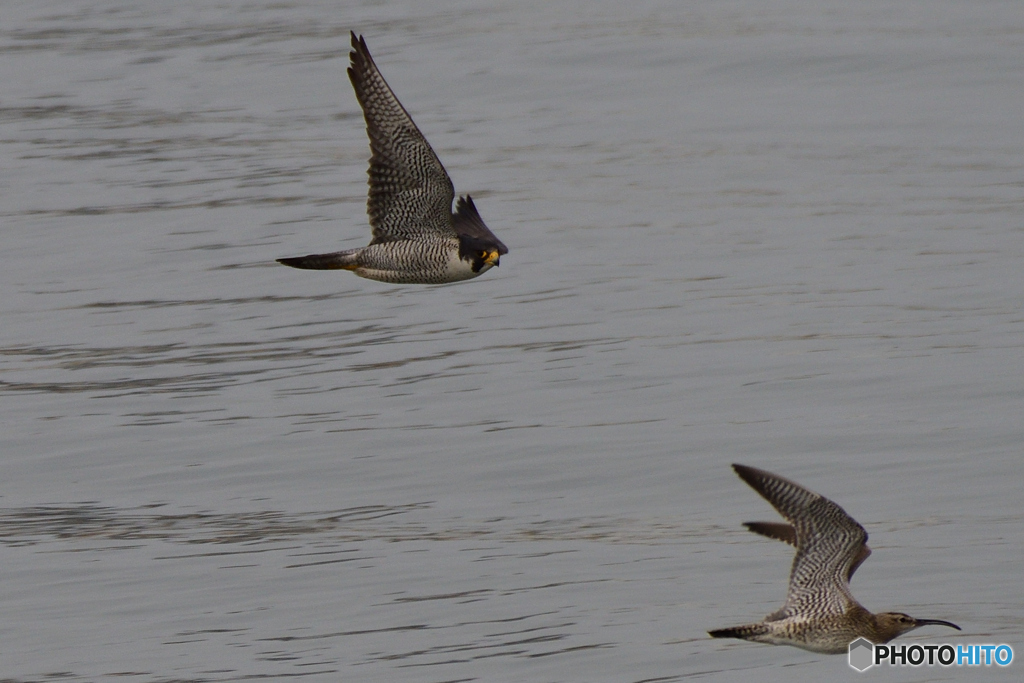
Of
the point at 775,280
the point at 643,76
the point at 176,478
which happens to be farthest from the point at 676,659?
the point at 643,76

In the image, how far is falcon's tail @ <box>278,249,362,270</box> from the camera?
11.5 metres

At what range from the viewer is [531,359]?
18.8 m

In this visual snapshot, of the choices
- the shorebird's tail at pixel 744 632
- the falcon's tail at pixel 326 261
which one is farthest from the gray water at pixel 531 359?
the falcon's tail at pixel 326 261

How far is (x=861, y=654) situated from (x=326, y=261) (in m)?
4.09

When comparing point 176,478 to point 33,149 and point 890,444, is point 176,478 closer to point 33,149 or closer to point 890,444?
point 890,444

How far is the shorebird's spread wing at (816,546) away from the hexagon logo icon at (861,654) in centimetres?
45

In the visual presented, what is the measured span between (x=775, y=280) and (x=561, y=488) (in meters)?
6.28

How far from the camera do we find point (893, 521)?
14.3 meters

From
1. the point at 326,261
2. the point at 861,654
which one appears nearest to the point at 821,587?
the point at 861,654

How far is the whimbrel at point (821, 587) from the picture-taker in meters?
9.59

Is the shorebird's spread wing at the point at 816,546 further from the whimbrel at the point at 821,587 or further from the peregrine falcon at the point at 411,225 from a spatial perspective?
the peregrine falcon at the point at 411,225

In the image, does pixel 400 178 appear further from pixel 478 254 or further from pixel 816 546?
pixel 816 546

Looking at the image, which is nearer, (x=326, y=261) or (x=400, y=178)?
(x=326, y=261)

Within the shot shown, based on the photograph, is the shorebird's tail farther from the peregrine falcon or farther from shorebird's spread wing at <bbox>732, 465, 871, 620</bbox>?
the peregrine falcon
